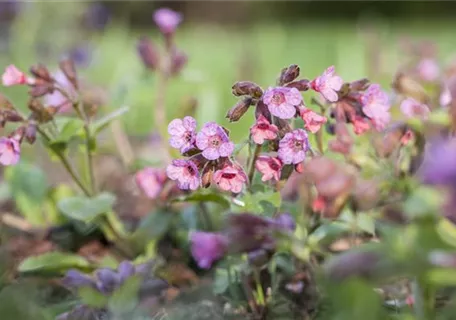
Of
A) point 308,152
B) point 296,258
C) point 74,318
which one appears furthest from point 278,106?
point 74,318

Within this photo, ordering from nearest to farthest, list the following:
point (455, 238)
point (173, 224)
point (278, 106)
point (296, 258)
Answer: point (455, 238) → point (278, 106) → point (296, 258) → point (173, 224)

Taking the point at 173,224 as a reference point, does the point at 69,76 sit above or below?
above

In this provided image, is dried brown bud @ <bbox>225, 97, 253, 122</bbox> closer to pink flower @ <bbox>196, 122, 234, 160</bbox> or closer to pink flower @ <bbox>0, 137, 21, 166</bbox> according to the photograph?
pink flower @ <bbox>196, 122, 234, 160</bbox>

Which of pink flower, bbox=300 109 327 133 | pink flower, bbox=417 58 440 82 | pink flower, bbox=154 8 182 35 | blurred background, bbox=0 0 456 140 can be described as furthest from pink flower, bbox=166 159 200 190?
pink flower, bbox=417 58 440 82

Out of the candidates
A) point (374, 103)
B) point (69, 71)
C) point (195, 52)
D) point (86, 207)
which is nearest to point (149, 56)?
point (69, 71)

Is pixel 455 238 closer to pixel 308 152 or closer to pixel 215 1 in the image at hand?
pixel 308 152

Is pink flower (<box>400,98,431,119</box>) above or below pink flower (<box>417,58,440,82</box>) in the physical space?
above
